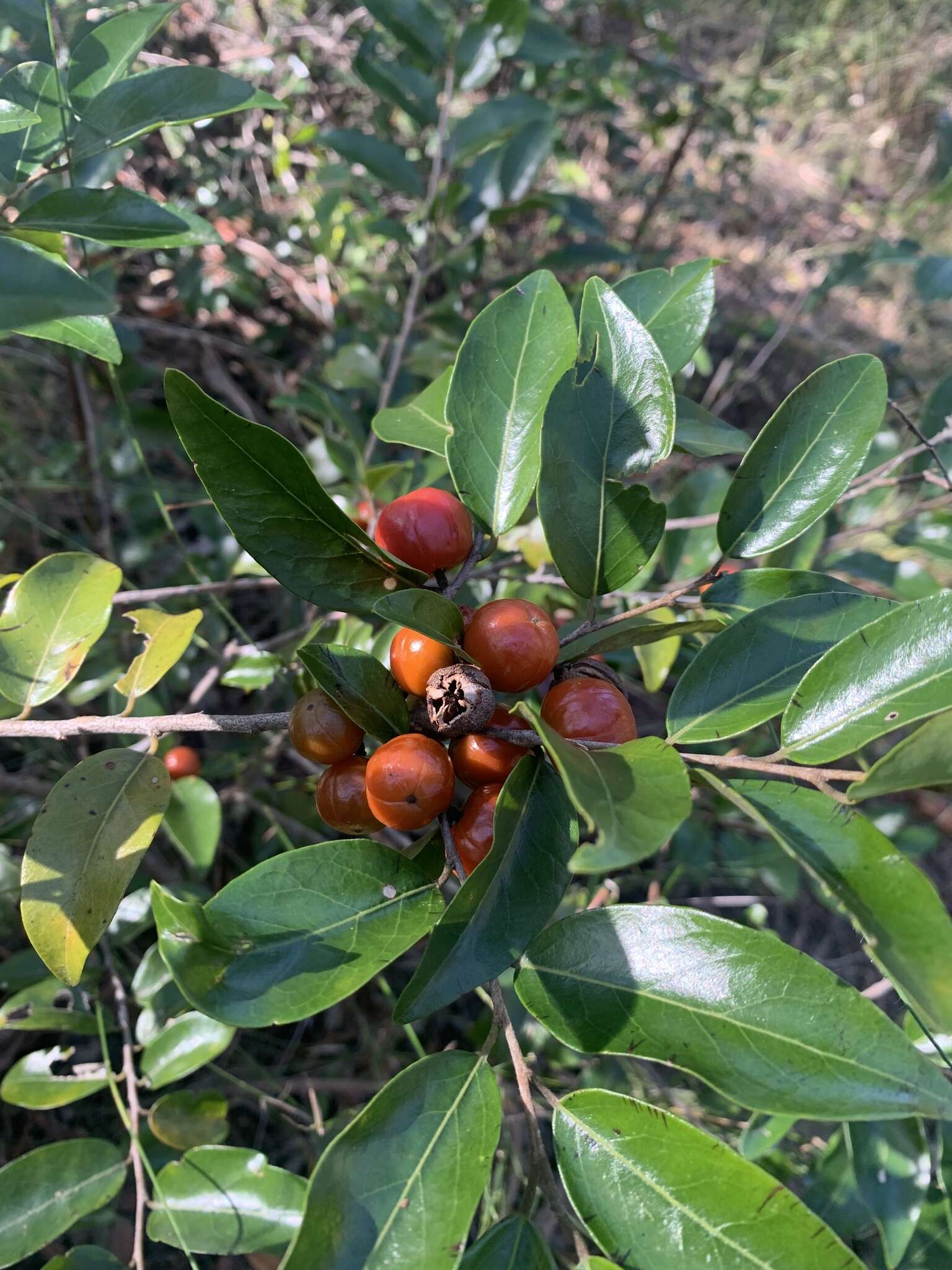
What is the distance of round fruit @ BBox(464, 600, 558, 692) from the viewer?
94 cm

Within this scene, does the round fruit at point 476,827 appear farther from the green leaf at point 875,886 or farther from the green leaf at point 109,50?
the green leaf at point 109,50

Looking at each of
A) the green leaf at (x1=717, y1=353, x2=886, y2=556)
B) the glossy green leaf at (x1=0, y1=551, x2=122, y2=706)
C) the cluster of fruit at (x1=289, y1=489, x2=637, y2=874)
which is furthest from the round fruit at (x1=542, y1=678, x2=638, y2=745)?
the glossy green leaf at (x1=0, y1=551, x2=122, y2=706)

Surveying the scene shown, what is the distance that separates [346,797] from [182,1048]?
1.02 m

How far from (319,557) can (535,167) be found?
1.99 metres

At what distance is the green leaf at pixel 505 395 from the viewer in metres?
1.15

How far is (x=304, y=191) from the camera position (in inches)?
139

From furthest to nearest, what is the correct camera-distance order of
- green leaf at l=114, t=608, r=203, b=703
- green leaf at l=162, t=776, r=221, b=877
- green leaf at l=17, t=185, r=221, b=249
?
green leaf at l=162, t=776, r=221, b=877 < green leaf at l=114, t=608, r=203, b=703 < green leaf at l=17, t=185, r=221, b=249

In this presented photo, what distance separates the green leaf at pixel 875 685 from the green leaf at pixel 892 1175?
1.19 m

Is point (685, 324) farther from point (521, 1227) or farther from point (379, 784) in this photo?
point (521, 1227)

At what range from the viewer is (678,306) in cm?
132

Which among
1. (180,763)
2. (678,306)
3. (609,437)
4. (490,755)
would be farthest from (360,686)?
(180,763)

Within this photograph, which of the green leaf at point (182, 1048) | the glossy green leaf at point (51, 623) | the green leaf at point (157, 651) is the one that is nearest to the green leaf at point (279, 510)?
the green leaf at point (157, 651)

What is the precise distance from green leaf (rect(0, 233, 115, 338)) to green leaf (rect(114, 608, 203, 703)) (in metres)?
0.56

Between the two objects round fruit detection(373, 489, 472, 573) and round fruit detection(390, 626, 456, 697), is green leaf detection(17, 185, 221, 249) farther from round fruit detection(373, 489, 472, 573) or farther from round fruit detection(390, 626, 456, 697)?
round fruit detection(390, 626, 456, 697)
